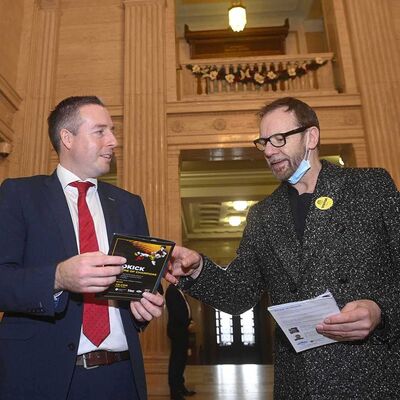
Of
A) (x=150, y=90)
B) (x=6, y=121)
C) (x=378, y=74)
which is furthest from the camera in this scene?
(x=150, y=90)

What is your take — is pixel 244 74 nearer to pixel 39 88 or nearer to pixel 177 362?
pixel 39 88

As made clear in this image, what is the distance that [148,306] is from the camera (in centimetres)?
183

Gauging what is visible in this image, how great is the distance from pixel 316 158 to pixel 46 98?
699 cm

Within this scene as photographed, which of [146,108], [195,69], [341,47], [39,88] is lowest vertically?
[146,108]

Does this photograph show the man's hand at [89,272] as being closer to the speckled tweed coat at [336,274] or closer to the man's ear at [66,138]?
the speckled tweed coat at [336,274]

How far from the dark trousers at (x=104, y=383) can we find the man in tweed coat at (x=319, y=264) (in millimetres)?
530

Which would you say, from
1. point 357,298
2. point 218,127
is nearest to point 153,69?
point 218,127

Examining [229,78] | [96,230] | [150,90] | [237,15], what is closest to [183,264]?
[96,230]

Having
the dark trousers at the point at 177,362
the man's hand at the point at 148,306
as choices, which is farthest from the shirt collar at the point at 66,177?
the dark trousers at the point at 177,362

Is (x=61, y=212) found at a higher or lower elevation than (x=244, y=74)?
lower

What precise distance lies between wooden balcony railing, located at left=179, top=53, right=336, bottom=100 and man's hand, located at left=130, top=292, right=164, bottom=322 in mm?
7007

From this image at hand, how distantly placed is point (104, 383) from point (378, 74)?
7.74m

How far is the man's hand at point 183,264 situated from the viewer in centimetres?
208

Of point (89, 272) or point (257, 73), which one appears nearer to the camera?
point (89, 272)
